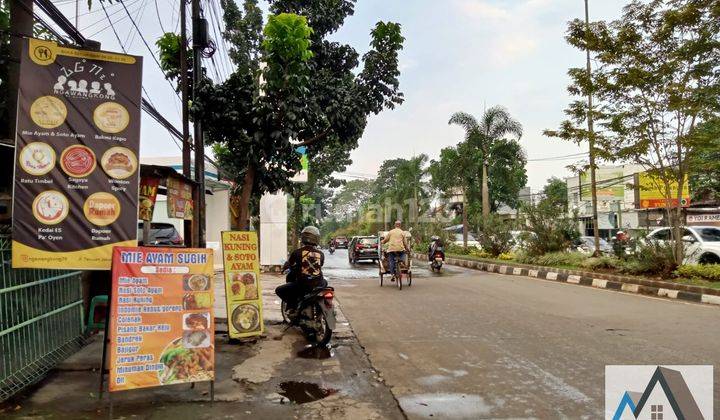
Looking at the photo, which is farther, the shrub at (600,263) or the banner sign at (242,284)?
the shrub at (600,263)

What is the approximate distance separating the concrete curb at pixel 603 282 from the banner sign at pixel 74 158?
10808 mm

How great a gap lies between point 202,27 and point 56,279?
Answer: 4334 mm

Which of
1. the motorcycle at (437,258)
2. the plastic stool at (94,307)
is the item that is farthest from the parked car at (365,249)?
the plastic stool at (94,307)

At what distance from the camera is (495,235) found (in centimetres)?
2247

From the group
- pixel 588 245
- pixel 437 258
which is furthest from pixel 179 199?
pixel 588 245

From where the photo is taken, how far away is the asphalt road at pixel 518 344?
4.41 metres

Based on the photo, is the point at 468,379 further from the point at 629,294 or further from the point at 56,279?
the point at 629,294

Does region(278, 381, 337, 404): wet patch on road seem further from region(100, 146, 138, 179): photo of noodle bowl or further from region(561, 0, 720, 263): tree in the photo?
region(561, 0, 720, 263): tree

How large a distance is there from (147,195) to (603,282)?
39.5 feet

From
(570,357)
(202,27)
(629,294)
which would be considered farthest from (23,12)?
(629,294)

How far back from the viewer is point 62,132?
4.52m

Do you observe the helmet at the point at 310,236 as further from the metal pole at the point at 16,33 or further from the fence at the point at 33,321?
the metal pole at the point at 16,33

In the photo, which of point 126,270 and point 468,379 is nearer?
point 126,270

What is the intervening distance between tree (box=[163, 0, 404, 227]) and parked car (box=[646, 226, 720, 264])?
9.88 m
